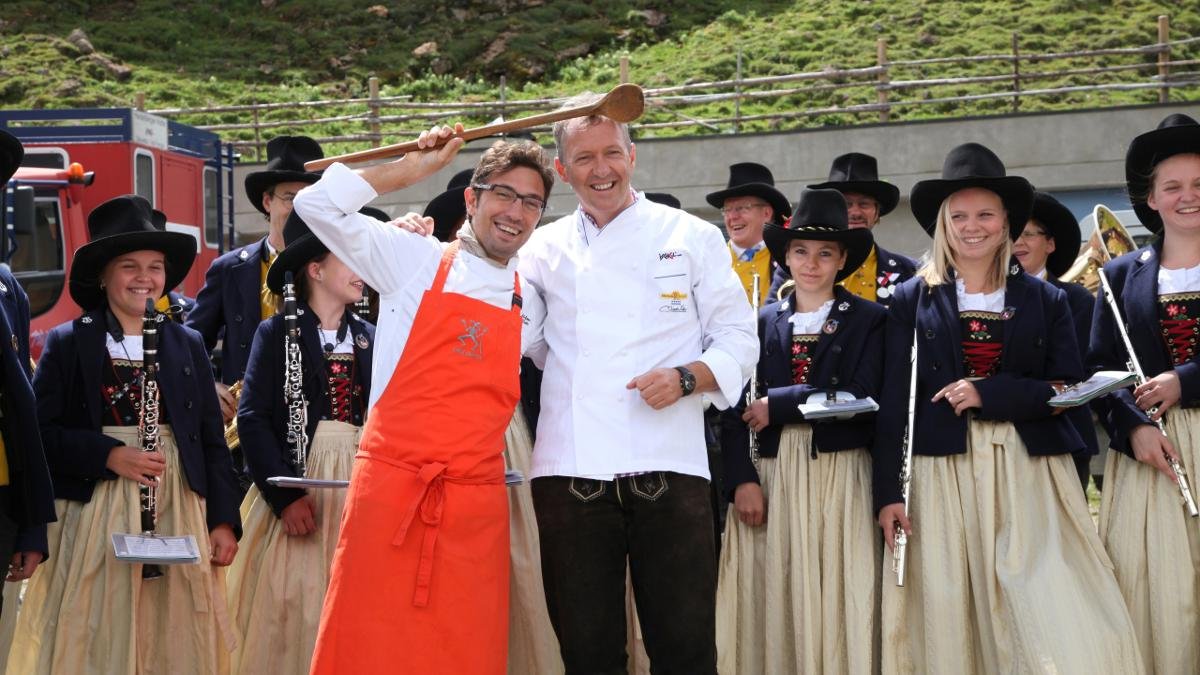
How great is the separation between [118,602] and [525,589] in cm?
164

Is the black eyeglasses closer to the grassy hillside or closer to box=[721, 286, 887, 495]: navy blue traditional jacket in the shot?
box=[721, 286, 887, 495]: navy blue traditional jacket

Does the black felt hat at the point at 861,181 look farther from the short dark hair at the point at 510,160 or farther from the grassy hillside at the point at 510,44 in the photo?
the grassy hillside at the point at 510,44

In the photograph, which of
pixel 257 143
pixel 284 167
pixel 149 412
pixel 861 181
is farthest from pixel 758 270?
pixel 257 143

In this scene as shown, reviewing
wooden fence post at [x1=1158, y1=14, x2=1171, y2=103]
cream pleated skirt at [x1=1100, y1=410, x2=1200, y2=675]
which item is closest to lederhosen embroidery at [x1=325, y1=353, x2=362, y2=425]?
cream pleated skirt at [x1=1100, y1=410, x2=1200, y2=675]

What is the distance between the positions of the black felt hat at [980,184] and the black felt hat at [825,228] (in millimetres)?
401

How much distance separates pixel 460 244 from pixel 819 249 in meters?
2.03

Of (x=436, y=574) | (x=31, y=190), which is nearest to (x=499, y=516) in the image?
(x=436, y=574)

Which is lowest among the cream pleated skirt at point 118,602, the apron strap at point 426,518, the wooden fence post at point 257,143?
the cream pleated skirt at point 118,602

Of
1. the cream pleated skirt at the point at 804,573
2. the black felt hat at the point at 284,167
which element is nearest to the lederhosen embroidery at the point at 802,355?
Answer: the cream pleated skirt at the point at 804,573

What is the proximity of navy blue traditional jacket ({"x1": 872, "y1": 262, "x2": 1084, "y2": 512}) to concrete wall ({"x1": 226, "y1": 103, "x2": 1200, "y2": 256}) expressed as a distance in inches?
661

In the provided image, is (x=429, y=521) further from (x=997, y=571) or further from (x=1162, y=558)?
(x=1162, y=558)

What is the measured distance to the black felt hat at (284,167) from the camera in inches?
283

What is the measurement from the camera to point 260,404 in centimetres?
568

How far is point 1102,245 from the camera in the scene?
21.2 ft
